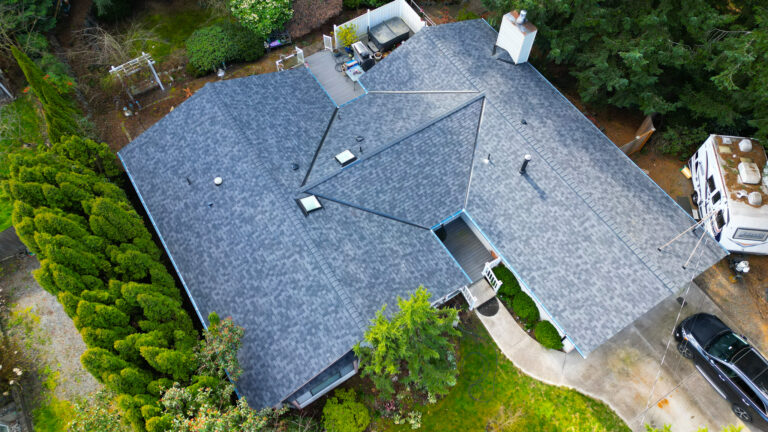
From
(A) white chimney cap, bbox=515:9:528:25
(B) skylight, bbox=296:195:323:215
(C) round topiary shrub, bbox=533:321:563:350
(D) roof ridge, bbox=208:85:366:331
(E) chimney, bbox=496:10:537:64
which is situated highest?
(A) white chimney cap, bbox=515:9:528:25

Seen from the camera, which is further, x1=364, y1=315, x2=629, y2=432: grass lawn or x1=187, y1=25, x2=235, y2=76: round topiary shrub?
x1=187, y1=25, x2=235, y2=76: round topiary shrub

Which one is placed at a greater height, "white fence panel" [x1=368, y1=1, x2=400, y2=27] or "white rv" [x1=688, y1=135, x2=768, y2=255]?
"white fence panel" [x1=368, y1=1, x2=400, y2=27]

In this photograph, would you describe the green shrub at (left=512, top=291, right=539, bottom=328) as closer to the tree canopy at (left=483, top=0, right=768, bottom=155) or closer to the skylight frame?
the skylight frame

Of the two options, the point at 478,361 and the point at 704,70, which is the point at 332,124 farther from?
the point at 704,70

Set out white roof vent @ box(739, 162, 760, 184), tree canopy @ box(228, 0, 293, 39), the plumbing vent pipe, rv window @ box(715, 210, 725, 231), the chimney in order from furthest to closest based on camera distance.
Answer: tree canopy @ box(228, 0, 293, 39) < the chimney < rv window @ box(715, 210, 725, 231) < white roof vent @ box(739, 162, 760, 184) < the plumbing vent pipe

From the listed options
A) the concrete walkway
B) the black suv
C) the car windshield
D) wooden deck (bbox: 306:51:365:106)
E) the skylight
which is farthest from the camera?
wooden deck (bbox: 306:51:365:106)

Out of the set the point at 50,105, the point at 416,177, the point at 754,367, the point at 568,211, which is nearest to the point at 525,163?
the point at 568,211

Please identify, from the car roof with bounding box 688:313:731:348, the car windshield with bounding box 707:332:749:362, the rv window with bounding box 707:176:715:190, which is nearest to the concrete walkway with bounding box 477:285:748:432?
the car roof with bounding box 688:313:731:348
